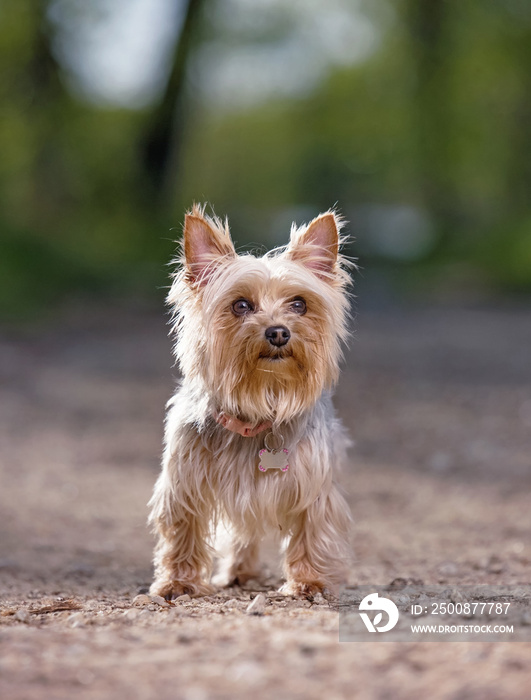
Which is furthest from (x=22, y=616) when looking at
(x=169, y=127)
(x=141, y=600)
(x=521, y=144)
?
(x=521, y=144)

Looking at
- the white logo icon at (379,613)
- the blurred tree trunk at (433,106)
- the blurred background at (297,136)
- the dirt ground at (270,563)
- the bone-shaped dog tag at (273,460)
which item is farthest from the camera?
the blurred tree trunk at (433,106)

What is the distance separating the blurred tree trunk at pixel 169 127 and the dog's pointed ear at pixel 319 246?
20354mm

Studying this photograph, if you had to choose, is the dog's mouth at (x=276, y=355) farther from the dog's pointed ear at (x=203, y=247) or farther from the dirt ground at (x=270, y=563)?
the dirt ground at (x=270, y=563)

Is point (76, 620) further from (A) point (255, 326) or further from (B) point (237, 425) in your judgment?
(A) point (255, 326)

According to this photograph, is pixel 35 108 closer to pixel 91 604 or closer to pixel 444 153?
pixel 444 153

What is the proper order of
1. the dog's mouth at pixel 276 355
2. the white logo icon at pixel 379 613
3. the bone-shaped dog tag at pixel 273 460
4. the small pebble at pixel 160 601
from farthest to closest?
the bone-shaped dog tag at pixel 273 460
the dog's mouth at pixel 276 355
the small pebble at pixel 160 601
the white logo icon at pixel 379 613

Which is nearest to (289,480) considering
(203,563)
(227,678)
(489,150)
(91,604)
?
(203,563)

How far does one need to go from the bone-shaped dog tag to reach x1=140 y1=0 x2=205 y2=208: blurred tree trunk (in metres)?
21.0

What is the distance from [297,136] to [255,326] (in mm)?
40820

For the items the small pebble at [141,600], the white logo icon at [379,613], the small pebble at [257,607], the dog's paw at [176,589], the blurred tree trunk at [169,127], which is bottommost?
the dog's paw at [176,589]

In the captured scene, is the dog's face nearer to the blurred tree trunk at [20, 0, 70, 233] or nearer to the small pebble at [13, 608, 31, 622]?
the small pebble at [13, 608, 31, 622]

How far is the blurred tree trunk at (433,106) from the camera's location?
30.5 metres

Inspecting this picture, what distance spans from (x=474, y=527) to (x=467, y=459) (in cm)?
208

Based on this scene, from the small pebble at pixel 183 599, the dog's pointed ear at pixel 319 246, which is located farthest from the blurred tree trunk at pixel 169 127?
the small pebble at pixel 183 599
